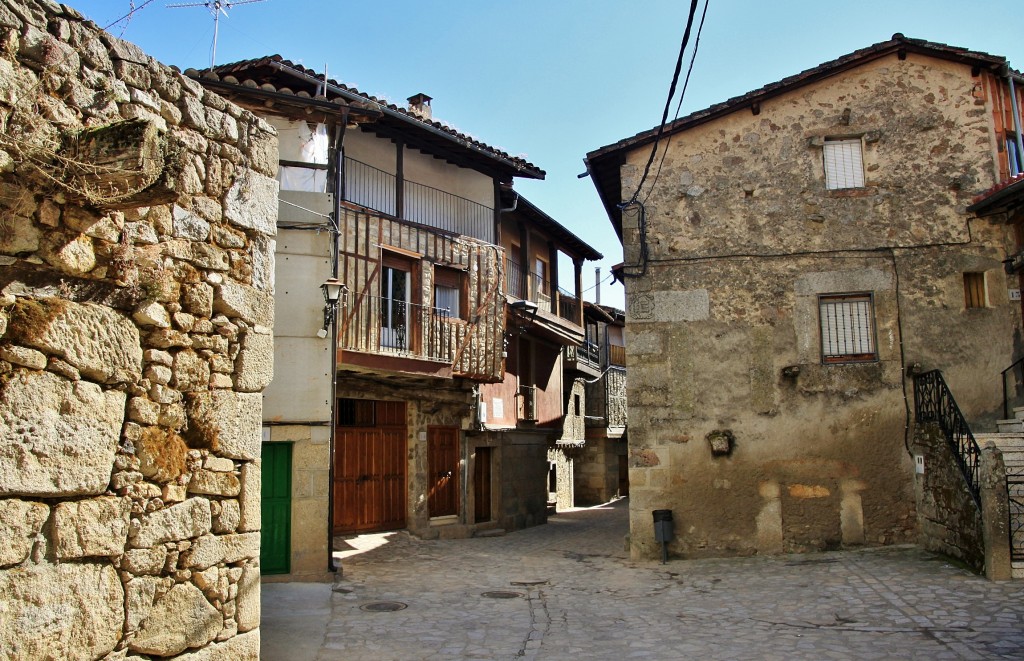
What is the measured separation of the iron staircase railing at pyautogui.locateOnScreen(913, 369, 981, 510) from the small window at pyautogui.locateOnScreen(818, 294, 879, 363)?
822 mm

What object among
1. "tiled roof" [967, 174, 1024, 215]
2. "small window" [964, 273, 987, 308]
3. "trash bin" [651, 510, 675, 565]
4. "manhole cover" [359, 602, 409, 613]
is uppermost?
"tiled roof" [967, 174, 1024, 215]

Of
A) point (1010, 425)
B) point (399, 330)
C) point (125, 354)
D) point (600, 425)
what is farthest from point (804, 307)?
point (600, 425)

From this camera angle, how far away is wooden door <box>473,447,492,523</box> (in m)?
17.0

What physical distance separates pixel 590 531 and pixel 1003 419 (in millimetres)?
8250

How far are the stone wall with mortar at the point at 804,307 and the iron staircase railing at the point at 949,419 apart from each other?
30cm

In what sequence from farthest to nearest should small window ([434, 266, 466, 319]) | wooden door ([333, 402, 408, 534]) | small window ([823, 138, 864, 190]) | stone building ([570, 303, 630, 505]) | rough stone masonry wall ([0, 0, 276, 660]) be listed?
stone building ([570, 303, 630, 505]), small window ([434, 266, 466, 319]), wooden door ([333, 402, 408, 534]), small window ([823, 138, 864, 190]), rough stone masonry wall ([0, 0, 276, 660])

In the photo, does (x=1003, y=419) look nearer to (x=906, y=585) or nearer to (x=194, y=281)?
(x=906, y=585)

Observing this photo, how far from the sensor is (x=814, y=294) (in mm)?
11547

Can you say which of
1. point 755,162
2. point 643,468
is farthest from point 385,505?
point 755,162

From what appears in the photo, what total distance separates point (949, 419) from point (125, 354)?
383 inches

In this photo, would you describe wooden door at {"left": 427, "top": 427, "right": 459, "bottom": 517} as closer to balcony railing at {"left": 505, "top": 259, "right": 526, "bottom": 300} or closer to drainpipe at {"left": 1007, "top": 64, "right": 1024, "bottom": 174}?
balcony railing at {"left": 505, "top": 259, "right": 526, "bottom": 300}

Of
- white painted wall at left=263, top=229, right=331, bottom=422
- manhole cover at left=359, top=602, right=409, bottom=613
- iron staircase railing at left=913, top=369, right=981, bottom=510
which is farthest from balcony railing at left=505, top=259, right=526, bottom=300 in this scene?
manhole cover at left=359, top=602, right=409, bottom=613

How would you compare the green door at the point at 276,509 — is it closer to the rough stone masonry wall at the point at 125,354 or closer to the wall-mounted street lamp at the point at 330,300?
the wall-mounted street lamp at the point at 330,300

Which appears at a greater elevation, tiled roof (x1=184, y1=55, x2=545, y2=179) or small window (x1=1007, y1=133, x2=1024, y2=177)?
tiled roof (x1=184, y1=55, x2=545, y2=179)
